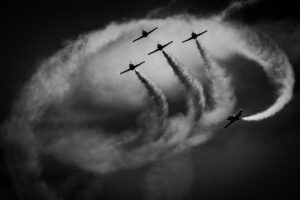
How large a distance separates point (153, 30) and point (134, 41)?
5.24 m

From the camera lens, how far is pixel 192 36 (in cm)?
13000

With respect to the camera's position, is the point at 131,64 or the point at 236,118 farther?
the point at 131,64

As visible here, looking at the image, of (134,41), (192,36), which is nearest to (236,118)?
(192,36)

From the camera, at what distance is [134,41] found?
427 ft

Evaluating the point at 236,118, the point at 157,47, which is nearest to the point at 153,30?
the point at 157,47

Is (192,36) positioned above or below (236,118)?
above

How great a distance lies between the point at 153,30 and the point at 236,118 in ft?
92.0

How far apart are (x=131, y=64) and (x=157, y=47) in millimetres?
8391

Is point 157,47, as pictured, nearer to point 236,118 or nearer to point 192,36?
point 192,36

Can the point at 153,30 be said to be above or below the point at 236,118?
above

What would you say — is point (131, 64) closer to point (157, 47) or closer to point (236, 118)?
point (157, 47)

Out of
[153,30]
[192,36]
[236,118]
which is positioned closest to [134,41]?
[153,30]

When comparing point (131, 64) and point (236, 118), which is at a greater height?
point (131, 64)

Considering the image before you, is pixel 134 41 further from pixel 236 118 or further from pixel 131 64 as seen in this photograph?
pixel 236 118
